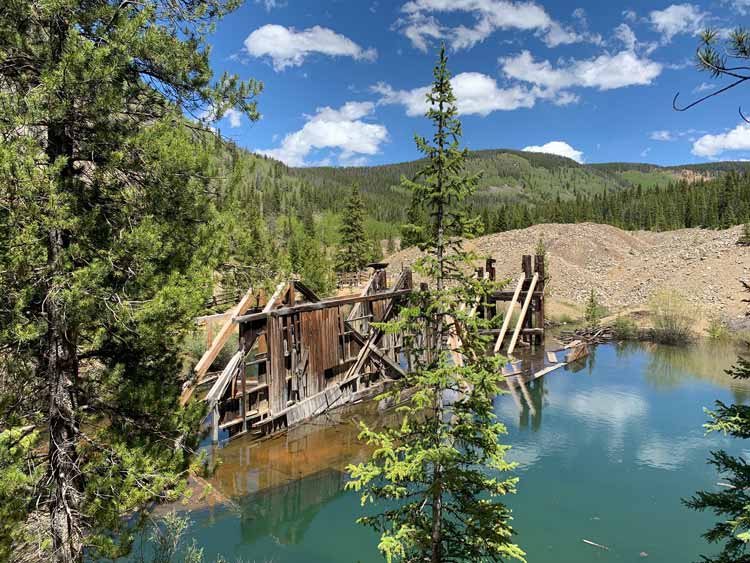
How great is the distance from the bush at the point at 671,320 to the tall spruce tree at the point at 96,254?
26.0 metres

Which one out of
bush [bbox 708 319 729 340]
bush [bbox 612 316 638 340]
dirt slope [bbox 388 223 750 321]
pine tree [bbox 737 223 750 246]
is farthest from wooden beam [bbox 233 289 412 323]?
pine tree [bbox 737 223 750 246]

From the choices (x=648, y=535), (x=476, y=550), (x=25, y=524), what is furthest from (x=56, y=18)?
(x=648, y=535)

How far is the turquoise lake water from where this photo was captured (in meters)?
8.96

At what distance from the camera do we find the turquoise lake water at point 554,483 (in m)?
8.96

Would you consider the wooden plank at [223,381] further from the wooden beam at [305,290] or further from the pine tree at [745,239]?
the pine tree at [745,239]

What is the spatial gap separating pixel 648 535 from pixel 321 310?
29.9ft

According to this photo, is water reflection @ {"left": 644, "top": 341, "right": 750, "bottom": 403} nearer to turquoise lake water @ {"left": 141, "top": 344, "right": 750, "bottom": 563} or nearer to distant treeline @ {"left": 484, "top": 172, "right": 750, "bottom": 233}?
turquoise lake water @ {"left": 141, "top": 344, "right": 750, "bottom": 563}

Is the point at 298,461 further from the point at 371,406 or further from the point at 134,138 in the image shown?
the point at 134,138

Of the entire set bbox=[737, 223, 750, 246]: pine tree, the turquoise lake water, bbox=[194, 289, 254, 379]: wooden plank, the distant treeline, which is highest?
the distant treeline

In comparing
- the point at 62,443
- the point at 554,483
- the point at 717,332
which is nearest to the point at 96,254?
the point at 62,443

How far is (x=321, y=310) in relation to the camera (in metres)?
14.1

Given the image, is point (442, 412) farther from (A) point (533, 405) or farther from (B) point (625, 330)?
(B) point (625, 330)

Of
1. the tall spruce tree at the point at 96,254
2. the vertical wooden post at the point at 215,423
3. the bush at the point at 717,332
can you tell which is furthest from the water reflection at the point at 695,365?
the tall spruce tree at the point at 96,254

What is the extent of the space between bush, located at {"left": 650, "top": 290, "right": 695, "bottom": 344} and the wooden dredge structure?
1578 centimetres
